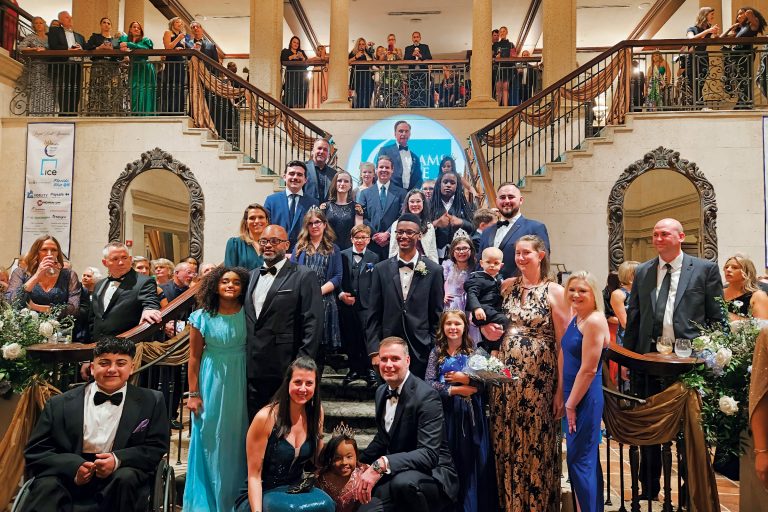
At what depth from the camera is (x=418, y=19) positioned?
1917cm

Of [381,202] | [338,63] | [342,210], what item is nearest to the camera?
[342,210]

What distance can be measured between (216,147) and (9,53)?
3770 mm

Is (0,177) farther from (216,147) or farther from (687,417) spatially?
(687,417)

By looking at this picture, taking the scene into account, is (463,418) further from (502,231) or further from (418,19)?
(418,19)

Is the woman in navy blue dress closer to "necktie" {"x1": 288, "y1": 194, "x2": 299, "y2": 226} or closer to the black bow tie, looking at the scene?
the black bow tie

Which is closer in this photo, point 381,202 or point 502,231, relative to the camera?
point 502,231

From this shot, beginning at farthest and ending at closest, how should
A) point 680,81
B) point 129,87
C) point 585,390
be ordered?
1. point 129,87
2. point 680,81
3. point 585,390

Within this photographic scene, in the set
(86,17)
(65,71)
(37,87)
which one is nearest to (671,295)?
(65,71)

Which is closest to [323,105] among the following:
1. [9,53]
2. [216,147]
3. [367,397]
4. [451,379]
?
[216,147]

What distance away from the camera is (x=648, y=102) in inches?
416

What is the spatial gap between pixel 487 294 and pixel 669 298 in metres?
1.22

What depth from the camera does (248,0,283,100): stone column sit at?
13602mm

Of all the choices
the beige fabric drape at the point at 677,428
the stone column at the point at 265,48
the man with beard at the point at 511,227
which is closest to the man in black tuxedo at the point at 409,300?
the man with beard at the point at 511,227

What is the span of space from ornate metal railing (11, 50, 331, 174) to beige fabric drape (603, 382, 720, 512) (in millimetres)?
7673
